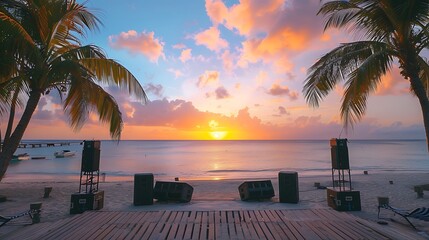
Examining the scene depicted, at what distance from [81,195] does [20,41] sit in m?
4.48

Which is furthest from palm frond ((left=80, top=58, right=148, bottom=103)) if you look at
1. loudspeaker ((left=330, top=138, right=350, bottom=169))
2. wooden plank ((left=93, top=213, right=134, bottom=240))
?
loudspeaker ((left=330, top=138, right=350, bottom=169))

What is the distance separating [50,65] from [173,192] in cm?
555

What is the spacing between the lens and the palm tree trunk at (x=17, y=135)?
573cm

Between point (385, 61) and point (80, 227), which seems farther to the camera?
point (385, 61)

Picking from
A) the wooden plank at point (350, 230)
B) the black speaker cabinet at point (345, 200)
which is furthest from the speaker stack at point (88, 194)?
the black speaker cabinet at point (345, 200)

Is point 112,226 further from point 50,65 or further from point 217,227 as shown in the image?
point 50,65

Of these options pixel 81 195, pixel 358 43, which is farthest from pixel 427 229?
pixel 81 195

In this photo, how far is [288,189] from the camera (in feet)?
29.6

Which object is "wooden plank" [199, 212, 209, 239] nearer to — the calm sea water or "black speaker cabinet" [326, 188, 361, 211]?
"black speaker cabinet" [326, 188, 361, 211]

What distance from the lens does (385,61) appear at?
6.52 meters

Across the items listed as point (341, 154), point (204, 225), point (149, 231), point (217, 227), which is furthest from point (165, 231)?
point (341, 154)

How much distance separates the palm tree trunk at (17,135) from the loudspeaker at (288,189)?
7.53 meters

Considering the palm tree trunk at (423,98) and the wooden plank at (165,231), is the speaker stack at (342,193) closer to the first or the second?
the palm tree trunk at (423,98)

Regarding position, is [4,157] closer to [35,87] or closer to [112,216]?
[35,87]
